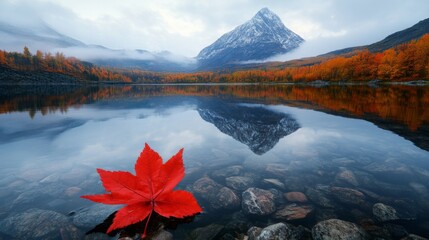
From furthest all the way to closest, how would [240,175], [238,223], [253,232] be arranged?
[240,175] < [238,223] < [253,232]

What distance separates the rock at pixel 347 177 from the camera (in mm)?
5247

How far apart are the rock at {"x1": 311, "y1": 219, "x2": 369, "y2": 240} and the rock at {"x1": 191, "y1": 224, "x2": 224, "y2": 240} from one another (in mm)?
1414

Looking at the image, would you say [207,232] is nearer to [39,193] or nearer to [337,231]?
[337,231]

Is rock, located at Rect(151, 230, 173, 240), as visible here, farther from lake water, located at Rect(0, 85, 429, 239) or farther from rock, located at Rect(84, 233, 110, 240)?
rock, located at Rect(84, 233, 110, 240)

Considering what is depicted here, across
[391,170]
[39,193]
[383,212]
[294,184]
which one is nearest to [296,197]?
[294,184]

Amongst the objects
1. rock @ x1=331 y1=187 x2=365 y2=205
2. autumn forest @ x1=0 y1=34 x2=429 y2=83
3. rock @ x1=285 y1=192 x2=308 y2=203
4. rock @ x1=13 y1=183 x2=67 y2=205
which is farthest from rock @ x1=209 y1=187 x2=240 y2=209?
autumn forest @ x1=0 y1=34 x2=429 y2=83

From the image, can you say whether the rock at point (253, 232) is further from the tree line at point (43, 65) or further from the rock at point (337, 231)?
the tree line at point (43, 65)

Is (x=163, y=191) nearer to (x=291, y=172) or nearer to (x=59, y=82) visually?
(x=291, y=172)

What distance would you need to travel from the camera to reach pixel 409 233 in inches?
135

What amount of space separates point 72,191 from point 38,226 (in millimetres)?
1287

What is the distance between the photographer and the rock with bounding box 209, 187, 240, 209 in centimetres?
428

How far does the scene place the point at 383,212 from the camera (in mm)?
3893

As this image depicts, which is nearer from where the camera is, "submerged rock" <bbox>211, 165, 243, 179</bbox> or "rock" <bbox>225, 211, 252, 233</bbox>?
"rock" <bbox>225, 211, 252, 233</bbox>

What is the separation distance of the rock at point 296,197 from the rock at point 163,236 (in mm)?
2446
